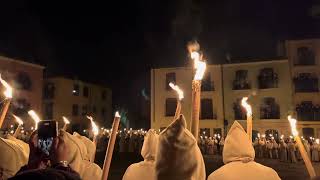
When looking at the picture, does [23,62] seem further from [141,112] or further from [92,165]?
[92,165]

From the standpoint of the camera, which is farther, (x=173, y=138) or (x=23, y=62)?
(x=23, y=62)

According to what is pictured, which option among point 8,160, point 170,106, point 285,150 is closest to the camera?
point 8,160

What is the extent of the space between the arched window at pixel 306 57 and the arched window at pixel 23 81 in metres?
26.7

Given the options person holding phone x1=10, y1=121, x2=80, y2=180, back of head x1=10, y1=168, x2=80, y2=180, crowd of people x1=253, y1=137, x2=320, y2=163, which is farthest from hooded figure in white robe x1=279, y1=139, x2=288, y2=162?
back of head x1=10, y1=168, x2=80, y2=180

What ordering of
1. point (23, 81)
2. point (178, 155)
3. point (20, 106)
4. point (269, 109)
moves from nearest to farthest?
point (178, 155)
point (269, 109)
point (20, 106)
point (23, 81)

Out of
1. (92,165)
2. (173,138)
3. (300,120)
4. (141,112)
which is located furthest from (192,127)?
(141,112)

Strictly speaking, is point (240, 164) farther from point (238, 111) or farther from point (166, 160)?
point (238, 111)

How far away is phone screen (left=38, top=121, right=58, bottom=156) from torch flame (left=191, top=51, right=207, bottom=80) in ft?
3.86

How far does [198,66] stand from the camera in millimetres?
3266

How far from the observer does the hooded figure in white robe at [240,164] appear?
3.29m

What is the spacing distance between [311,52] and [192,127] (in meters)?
37.2

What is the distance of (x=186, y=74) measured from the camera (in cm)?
4031

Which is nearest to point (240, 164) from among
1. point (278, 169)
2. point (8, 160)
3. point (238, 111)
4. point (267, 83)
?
point (8, 160)

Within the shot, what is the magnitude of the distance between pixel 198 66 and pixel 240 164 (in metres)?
0.92
